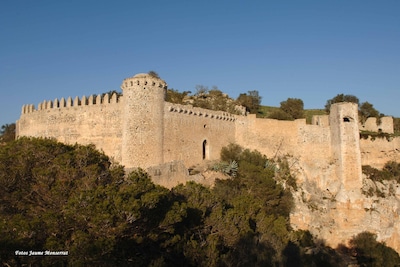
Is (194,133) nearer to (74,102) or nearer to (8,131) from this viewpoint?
(74,102)

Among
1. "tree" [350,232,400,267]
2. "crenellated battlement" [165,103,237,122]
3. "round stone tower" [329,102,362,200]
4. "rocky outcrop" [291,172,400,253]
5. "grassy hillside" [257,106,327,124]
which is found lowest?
"tree" [350,232,400,267]

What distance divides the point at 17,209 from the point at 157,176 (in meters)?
8.14

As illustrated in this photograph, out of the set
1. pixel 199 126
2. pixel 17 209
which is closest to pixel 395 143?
pixel 199 126

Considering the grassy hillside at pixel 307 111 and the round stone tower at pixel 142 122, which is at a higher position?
the grassy hillside at pixel 307 111

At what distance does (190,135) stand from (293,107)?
25772mm

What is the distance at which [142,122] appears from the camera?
81.0ft

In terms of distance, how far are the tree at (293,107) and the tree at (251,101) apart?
291cm

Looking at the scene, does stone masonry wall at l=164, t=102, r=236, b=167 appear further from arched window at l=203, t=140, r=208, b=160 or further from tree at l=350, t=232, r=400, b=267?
tree at l=350, t=232, r=400, b=267

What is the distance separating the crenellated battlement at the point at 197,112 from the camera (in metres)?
26.4

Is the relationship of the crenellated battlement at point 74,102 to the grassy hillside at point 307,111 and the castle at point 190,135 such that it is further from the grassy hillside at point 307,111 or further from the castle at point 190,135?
the grassy hillside at point 307,111

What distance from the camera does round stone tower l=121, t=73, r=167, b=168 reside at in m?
24.3

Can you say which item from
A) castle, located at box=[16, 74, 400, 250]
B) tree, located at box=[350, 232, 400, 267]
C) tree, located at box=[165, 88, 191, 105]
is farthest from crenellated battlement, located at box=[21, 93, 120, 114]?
tree, located at box=[350, 232, 400, 267]

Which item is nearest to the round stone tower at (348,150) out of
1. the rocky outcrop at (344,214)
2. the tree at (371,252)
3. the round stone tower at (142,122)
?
the rocky outcrop at (344,214)

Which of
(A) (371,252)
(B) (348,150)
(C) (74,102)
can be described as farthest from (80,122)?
(A) (371,252)
